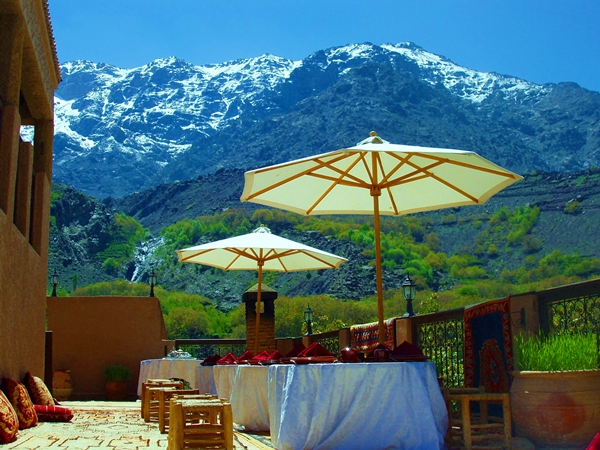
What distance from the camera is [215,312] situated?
6656 centimetres

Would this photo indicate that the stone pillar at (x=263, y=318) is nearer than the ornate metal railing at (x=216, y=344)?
Yes

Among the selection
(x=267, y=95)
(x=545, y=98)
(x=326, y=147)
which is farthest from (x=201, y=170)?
(x=545, y=98)

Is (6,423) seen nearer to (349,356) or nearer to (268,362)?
(268,362)

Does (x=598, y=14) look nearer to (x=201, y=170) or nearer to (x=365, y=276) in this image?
(x=365, y=276)

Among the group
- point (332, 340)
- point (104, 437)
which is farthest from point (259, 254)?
point (104, 437)

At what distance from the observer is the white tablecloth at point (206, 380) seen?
8.09 m

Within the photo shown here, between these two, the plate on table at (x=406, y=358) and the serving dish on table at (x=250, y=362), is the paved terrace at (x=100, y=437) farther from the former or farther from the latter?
A: the plate on table at (x=406, y=358)

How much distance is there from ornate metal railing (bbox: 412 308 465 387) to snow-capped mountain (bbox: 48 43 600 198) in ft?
313

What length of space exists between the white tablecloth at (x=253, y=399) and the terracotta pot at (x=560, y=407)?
2289mm

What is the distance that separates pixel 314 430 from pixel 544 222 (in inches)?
2864

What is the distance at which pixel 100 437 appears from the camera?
546cm

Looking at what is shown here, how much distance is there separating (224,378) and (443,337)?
7.12 ft

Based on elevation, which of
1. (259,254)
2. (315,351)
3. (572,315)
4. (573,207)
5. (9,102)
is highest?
(573,207)

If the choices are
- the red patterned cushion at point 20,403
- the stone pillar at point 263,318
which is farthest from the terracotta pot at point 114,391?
the red patterned cushion at point 20,403
